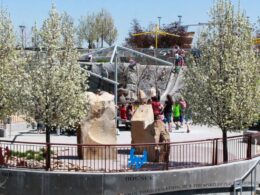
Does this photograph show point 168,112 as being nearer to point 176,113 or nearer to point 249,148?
point 176,113

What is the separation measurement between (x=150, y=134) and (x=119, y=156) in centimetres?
119

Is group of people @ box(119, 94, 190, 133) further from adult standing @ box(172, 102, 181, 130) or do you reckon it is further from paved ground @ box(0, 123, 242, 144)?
paved ground @ box(0, 123, 242, 144)

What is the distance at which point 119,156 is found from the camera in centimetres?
1947

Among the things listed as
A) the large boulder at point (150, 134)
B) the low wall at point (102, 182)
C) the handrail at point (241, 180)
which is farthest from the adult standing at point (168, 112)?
the low wall at point (102, 182)

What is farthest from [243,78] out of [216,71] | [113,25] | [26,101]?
[113,25]

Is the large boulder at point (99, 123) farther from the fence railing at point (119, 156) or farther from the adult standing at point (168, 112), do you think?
the adult standing at point (168, 112)

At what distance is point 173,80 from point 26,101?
26.6 meters

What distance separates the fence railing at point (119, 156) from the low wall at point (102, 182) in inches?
14.6

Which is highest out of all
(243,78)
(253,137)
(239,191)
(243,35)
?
(243,35)

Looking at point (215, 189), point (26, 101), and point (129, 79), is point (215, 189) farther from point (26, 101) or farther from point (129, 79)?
point (129, 79)

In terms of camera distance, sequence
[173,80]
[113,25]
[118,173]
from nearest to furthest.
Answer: [118,173], [173,80], [113,25]

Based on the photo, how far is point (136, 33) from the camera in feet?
238

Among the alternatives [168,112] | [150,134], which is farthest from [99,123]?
[168,112]

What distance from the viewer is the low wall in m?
16.7
